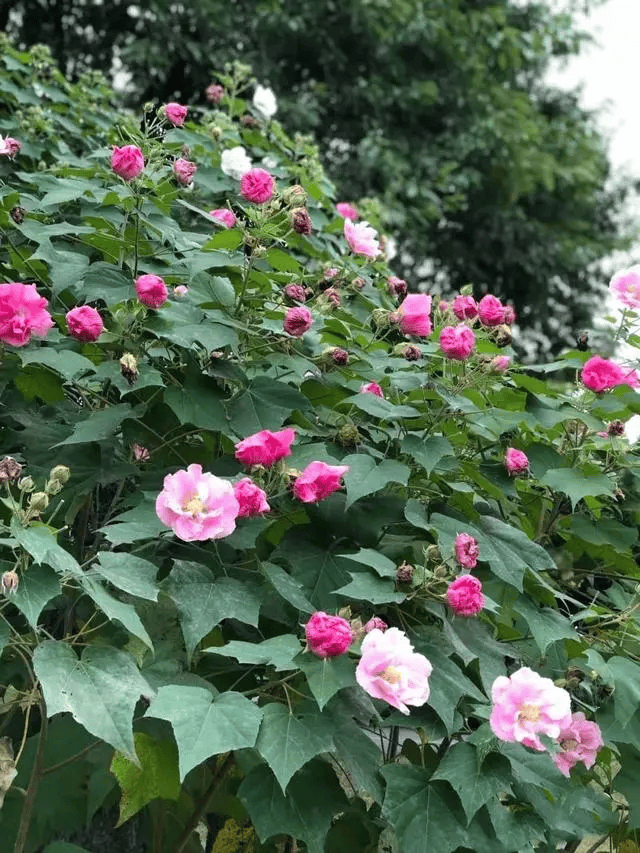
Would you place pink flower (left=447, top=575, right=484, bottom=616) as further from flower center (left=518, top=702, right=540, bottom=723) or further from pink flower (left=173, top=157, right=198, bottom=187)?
pink flower (left=173, top=157, right=198, bottom=187)

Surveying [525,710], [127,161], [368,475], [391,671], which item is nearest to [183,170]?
[127,161]

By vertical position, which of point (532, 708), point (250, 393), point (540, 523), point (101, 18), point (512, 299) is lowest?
point (512, 299)

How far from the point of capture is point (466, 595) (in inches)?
71.3

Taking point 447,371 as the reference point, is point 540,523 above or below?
below

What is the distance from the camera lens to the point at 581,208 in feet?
47.2

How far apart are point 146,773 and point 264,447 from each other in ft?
1.97

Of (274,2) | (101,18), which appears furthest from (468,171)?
(101,18)

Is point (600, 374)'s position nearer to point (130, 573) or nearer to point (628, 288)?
point (628, 288)

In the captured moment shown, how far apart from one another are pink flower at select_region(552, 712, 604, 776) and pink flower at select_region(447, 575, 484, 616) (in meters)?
0.36

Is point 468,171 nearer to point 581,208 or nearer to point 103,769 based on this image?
point 581,208

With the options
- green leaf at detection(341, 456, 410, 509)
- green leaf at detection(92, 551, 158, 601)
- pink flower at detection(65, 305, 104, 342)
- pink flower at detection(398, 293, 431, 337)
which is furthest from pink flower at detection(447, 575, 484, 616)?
pink flower at detection(65, 305, 104, 342)

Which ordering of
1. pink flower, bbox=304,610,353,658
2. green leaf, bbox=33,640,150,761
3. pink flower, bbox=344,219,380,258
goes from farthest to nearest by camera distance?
pink flower, bbox=344,219,380,258 → pink flower, bbox=304,610,353,658 → green leaf, bbox=33,640,150,761

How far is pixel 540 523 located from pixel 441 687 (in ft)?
2.63

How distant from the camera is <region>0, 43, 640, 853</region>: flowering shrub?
1.73 m
